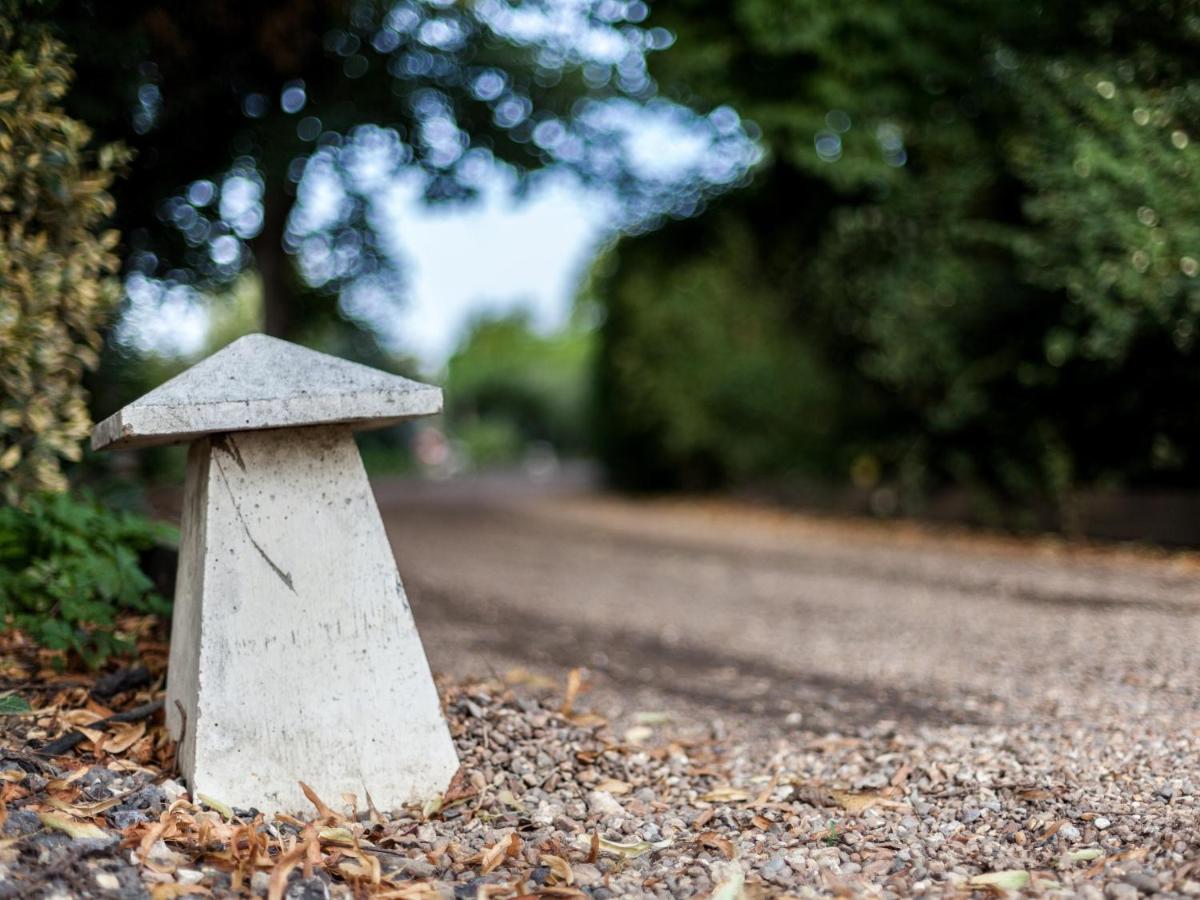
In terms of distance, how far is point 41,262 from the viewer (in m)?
4.21

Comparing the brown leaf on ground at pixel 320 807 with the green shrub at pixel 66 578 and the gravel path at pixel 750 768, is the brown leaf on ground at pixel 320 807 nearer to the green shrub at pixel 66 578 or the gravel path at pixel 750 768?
the gravel path at pixel 750 768

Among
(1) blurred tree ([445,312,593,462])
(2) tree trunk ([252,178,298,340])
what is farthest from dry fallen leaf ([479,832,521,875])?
(1) blurred tree ([445,312,593,462])

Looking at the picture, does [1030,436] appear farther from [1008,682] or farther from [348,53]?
[348,53]

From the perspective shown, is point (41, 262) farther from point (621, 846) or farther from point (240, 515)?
point (621, 846)

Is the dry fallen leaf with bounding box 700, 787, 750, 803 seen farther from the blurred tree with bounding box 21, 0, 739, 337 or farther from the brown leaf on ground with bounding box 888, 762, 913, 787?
the blurred tree with bounding box 21, 0, 739, 337

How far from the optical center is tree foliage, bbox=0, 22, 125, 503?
4027 mm

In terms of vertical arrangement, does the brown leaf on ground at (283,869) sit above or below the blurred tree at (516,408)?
below

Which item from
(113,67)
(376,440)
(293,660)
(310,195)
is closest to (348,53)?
(310,195)

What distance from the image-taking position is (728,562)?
8375 mm

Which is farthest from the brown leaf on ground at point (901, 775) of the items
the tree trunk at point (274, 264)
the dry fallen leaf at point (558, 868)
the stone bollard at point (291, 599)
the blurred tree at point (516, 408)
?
the blurred tree at point (516, 408)

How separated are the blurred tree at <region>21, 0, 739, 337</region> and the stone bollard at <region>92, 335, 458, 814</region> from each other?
2.54m

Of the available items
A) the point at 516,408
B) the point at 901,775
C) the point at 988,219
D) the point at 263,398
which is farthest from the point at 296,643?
the point at 516,408

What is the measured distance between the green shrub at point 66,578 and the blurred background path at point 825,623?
4.59ft

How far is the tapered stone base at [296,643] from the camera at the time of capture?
2975mm
